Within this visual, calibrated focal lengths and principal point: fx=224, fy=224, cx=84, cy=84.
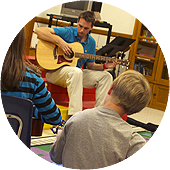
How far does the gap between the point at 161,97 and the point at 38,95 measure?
337 centimetres

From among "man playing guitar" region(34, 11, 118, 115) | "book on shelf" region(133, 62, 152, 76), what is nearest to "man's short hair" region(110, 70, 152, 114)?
"man playing guitar" region(34, 11, 118, 115)

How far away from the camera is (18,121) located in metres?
0.71

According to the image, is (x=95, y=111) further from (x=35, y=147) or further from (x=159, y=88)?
(x=159, y=88)

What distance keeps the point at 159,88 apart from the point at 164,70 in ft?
1.12

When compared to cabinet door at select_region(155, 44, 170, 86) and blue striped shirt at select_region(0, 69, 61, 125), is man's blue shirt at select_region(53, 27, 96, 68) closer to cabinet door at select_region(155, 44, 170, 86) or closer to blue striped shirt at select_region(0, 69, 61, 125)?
blue striped shirt at select_region(0, 69, 61, 125)

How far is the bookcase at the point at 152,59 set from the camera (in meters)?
3.95

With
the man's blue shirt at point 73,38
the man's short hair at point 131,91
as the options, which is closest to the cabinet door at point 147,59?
the man's blue shirt at point 73,38

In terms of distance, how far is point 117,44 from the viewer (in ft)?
8.80

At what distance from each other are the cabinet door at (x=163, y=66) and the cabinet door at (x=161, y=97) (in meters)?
0.13

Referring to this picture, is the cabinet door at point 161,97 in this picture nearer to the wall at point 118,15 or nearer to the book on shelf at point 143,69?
the book on shelf at point 143,69

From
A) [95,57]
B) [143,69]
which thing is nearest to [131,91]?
[95,57]

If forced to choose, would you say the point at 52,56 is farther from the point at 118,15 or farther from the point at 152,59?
the point at 118,15

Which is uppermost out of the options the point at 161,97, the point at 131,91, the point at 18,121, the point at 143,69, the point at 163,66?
the point at 131,91

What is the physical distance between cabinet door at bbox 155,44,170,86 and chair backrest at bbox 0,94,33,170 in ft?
11.8
